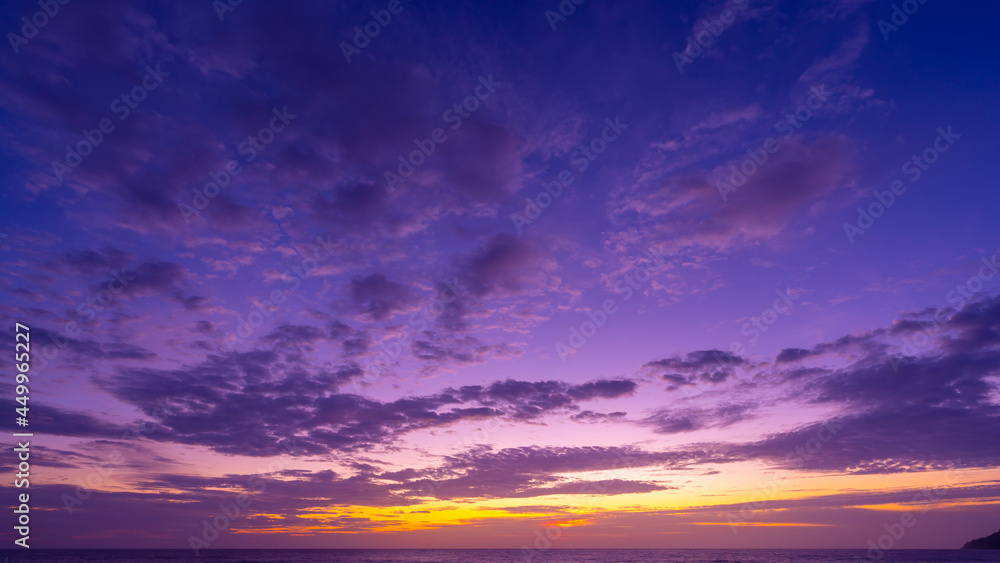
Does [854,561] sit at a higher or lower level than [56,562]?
lower

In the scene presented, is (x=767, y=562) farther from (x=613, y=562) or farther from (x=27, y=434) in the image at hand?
(x=27, y=434)

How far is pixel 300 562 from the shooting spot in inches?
5640

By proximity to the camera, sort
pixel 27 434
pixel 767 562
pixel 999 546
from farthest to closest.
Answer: pixel 999 546 → pixel 767 562 → pixel 27 434

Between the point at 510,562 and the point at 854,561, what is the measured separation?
8741 cm

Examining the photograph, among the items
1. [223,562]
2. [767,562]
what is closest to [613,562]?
[767,562]

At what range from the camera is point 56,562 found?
12019cm

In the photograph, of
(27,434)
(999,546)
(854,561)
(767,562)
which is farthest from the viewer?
(999,546)

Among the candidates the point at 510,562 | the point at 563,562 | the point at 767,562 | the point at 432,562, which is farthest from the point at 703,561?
the point at 432,562

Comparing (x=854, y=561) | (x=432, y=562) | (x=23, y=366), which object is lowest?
(x=854, y=561)

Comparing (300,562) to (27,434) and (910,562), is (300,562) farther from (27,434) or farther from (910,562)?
(910,562)

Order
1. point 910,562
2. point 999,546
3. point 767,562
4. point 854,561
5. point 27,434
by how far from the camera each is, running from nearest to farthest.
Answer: point 27,434 < point 910,562 < point 767,562 < point 854,561 < point 999,546

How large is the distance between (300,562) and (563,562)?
2767 inches

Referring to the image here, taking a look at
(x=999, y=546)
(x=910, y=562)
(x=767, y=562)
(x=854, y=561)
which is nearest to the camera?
Result: (x=910, y=562)

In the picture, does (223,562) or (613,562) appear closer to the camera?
(223,562)
